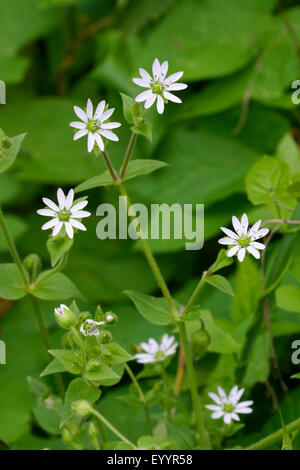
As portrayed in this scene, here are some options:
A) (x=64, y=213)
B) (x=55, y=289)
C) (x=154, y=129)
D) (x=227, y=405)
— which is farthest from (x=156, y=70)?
(x=154, y=129)

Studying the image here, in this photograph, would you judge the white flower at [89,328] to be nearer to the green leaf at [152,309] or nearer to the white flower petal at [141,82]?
the green leaf at [152,309]

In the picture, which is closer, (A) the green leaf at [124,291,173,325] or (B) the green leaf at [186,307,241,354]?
(A) the green leaf at [124,291,173,325]

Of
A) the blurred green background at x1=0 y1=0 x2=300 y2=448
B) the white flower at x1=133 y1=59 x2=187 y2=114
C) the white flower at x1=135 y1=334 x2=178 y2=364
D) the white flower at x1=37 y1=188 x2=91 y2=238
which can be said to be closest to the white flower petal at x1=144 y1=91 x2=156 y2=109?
the white flower at x1=133 y1=59 x2=187 y2=114

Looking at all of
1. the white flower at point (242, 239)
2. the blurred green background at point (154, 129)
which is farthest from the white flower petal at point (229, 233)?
the blurred green background at point (154, 129)

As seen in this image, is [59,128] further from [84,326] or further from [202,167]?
[84,326]

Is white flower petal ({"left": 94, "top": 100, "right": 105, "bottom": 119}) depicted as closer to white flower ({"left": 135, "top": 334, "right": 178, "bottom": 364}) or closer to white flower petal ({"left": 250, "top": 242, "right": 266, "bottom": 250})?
white flower petal ({"left": 250, "top": 242, "right": 266, "bottom": 250})

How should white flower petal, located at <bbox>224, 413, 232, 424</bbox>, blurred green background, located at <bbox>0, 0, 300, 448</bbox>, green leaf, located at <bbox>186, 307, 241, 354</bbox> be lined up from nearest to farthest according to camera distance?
white flower petal, located at <bbox>224, 413, 232, 424</bbox> < green leaf, located at <bbox>186, 307, 241, 354</bbox> < blurred green background, located at <bbox>0, 0, 300, 448</bbox>
